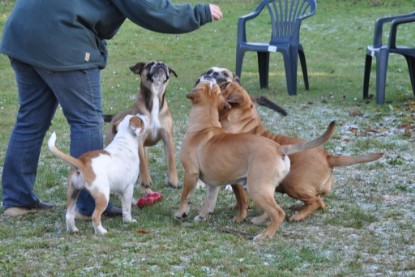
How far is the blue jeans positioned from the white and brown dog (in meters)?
0.23

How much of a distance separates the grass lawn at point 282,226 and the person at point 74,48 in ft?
2.45

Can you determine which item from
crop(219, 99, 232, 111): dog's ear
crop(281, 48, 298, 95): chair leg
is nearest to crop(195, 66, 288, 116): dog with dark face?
crop(219, 99, 232, 111): dog's ear

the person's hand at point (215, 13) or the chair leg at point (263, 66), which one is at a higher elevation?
the person's hand at point (215, 13)

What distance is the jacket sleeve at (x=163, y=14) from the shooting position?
6.02 meters

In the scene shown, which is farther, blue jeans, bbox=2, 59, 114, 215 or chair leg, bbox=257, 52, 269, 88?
chair leg, bbox=257, 52, 269, 88

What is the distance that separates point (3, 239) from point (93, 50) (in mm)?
1517

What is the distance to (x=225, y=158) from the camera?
19.8 feet

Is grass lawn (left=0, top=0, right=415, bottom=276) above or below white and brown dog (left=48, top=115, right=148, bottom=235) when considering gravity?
below

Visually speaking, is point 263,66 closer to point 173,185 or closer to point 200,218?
point 173,185

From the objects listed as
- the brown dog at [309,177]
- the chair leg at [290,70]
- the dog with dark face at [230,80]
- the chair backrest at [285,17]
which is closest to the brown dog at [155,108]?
the dog with dark face at [230,80]

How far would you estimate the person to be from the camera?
596 centimetres

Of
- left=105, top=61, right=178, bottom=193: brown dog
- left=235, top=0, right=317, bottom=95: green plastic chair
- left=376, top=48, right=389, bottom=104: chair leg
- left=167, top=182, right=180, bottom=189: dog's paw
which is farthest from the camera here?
left=235, top=0, right=317, bottom=95: green plastic chair

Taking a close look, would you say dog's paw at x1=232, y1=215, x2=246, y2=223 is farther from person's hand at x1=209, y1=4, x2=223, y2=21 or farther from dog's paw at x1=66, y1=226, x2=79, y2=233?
person's hand at x1=209, y1=4, x2=223, y2=21

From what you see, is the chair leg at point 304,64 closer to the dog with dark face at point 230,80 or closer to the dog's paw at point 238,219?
the dog with dark face at point 230,80
